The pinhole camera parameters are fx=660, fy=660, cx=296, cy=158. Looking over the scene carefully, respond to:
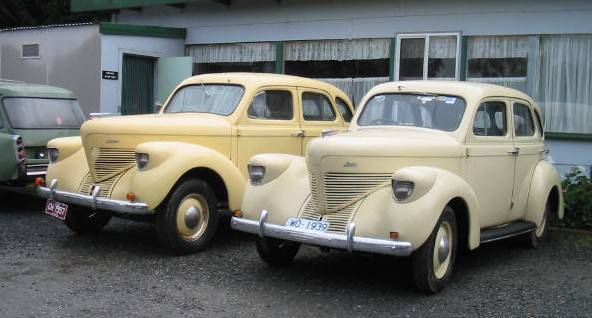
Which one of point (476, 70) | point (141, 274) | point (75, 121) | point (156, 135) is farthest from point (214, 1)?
point (141, 274)

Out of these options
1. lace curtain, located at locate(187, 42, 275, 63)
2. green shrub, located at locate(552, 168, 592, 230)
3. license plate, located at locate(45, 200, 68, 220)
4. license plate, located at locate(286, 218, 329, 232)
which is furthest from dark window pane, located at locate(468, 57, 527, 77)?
license plate, located at locate(45, 200, 68, 220)

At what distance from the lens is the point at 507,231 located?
6.32 meters

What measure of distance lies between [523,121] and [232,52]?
6.85 m

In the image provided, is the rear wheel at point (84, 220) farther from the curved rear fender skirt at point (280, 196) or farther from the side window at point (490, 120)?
the side window at point (490, 120)

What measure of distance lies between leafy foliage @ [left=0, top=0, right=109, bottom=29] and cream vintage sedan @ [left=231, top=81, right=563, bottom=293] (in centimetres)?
1497

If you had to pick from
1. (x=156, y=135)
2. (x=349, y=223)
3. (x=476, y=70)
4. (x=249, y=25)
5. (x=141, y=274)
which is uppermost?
A: (x=249, y=25)

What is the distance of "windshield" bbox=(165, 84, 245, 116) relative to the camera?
7535 millimetres

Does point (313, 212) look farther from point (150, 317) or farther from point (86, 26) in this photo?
point (86, 26)

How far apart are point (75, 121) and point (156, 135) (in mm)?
3382

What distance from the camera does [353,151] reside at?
534cm

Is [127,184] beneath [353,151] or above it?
beneath

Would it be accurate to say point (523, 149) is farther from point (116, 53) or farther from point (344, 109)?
point (116, 53)

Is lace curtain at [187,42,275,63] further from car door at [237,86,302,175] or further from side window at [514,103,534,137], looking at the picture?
side window at [514,103,534,137]

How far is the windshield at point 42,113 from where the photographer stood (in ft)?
29.0
